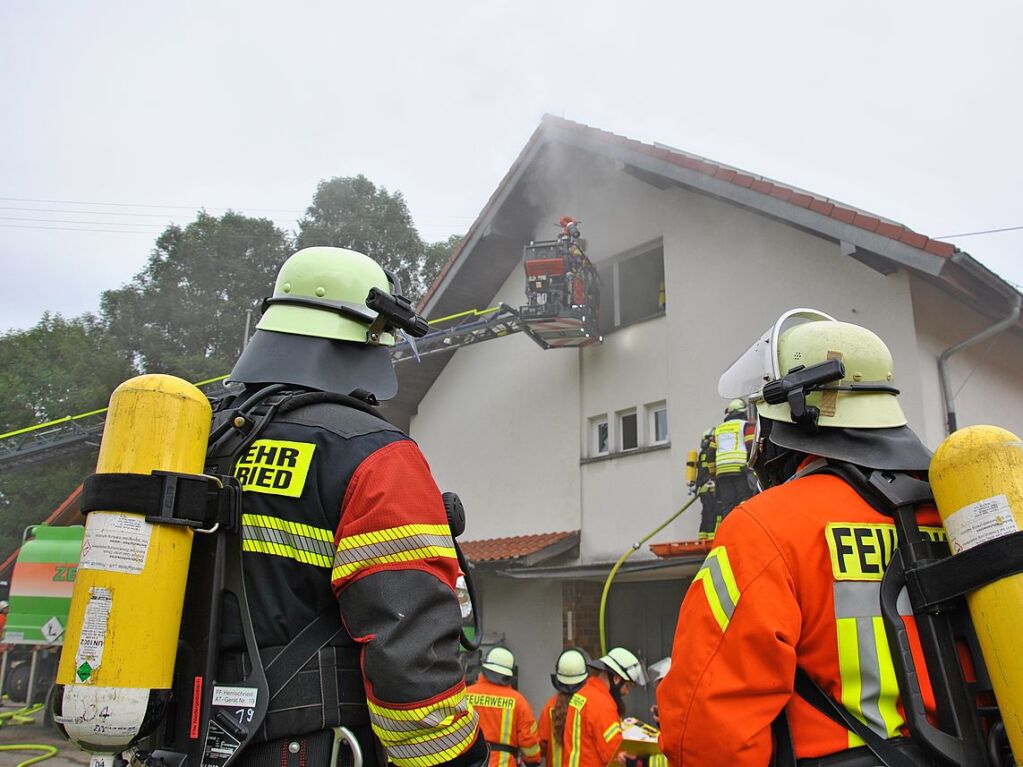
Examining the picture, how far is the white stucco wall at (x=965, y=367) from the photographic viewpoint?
728cm

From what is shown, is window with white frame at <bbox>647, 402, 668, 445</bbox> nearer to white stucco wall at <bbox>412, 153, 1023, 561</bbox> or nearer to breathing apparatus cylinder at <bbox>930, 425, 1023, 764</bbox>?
white stucco wall at <bbox>412, 153, 1023, 561</bbox>

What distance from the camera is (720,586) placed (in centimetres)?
187

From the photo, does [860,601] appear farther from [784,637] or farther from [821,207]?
[821,207]

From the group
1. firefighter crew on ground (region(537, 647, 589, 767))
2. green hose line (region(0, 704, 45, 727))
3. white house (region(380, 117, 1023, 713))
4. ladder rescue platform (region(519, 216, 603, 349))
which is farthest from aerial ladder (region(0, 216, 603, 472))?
green hose line (region(0, 704, 45, 727))

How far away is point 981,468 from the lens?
1745mm

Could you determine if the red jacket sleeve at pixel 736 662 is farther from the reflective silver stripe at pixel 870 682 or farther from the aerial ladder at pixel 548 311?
the aerial ladder at pixel 548 311

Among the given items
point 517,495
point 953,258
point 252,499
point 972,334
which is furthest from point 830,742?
point 517,495

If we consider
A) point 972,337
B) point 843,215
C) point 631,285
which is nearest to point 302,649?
point 843,215

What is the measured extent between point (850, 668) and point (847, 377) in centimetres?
77

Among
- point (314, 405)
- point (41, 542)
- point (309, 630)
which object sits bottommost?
point (309, 630)

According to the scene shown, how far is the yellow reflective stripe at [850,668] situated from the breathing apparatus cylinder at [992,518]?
24cm

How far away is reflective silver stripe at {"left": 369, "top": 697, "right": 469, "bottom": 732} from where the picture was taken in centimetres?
175

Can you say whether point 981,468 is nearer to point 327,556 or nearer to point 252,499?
point 327,556

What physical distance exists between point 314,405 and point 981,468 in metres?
1.56
